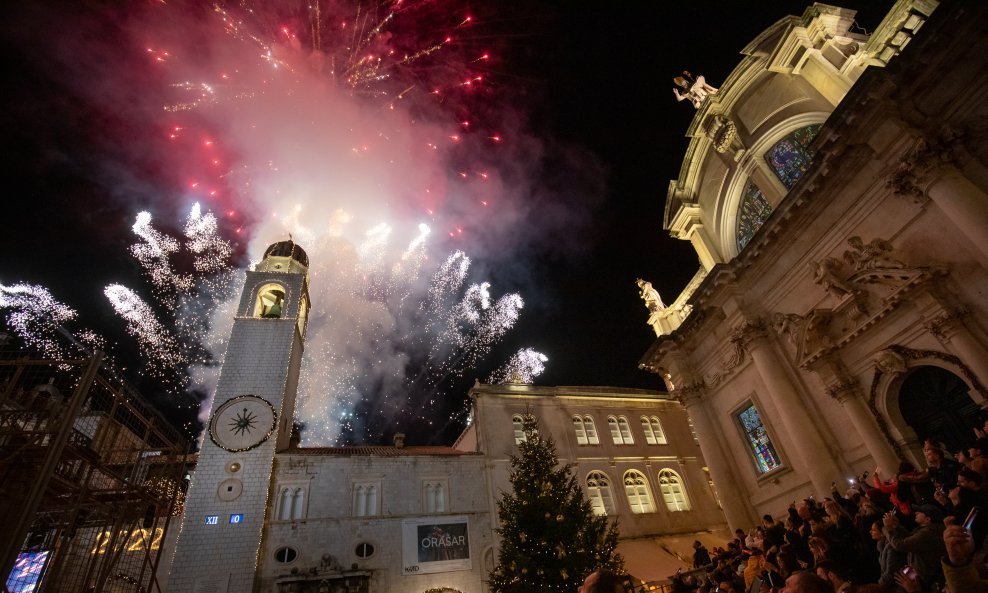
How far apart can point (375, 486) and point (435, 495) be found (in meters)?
3.12

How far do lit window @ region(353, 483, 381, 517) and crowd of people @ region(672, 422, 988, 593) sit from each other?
14878mm

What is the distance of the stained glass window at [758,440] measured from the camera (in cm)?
1708

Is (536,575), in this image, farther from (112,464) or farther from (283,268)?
(283,268)

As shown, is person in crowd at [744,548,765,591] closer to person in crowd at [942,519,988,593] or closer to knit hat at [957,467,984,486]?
knit hat at [957,467,984,486]

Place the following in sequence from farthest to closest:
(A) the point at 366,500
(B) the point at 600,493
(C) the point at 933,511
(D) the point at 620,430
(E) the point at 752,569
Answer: (D) the point at 620,430, (B) the point at 600,493, (A) the point at 366,500, (E) the point at 752,569, (C) the point at 933,511

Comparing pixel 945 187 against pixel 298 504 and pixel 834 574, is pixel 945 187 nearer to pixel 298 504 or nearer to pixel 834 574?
pixel 834 574

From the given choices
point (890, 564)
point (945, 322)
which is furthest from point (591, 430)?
point (890, 564)

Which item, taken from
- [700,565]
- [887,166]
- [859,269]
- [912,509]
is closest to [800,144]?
[887,166]

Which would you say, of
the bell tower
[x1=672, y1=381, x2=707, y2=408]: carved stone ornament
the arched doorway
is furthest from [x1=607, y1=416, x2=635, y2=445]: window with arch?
the bell tower

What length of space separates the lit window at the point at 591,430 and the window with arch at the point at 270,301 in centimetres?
2036

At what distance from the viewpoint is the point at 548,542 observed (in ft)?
51.9

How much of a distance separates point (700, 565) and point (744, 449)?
6067mm

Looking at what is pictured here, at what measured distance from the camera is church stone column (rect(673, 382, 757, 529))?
17547 mm

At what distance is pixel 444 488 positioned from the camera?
76.9 feet
